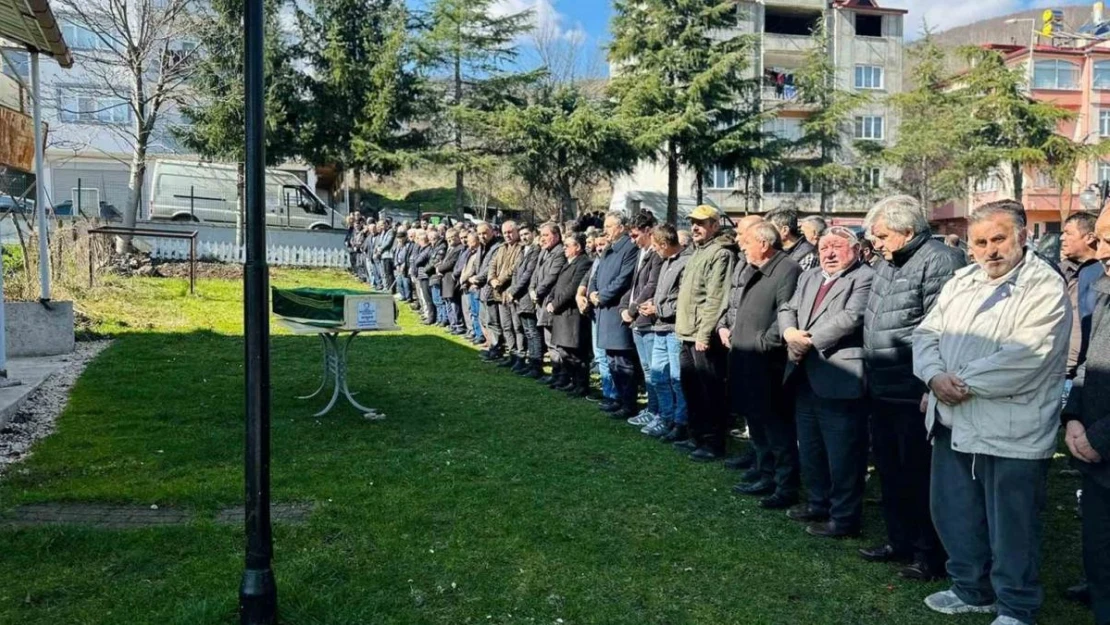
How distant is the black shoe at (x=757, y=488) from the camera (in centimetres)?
627

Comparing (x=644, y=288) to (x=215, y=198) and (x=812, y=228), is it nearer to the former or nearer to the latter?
(x=812, y=228)

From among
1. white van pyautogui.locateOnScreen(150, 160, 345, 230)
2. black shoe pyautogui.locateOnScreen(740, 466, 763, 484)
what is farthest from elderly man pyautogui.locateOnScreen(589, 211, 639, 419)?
white van pyautogui.locateOnScreen(150, 160, 345, 230)

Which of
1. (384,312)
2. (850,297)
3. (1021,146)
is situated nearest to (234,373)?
(384,312)

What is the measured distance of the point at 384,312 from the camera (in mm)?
8219

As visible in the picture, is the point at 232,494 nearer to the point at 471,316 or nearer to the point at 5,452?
the point at 5,452

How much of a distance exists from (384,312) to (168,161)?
73.8 ft

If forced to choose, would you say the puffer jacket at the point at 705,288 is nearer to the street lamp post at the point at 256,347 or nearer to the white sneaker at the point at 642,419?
the white sneaker at the point at 642,419

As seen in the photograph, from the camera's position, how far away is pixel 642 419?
28.0ft

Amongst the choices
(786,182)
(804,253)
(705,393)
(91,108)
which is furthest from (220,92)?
(705,393)

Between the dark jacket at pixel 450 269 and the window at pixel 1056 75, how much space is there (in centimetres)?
4713

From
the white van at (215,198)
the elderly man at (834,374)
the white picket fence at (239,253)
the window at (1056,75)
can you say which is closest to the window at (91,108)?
the white van at (215,198)

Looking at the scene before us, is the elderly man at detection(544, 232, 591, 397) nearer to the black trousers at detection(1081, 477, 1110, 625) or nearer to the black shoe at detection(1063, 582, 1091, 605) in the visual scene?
the black shoe at detection(1063, 582, 1091, 605)

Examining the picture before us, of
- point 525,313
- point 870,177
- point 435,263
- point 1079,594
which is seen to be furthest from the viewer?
point 870,177

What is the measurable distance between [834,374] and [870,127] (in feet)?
155
